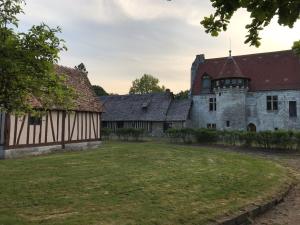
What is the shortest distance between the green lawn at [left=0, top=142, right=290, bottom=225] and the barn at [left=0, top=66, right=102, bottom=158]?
3.10 m

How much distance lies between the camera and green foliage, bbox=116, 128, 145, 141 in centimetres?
3142

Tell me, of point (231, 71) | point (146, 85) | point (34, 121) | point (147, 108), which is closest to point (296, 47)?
point (34, 121)

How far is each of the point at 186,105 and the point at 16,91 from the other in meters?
29.3

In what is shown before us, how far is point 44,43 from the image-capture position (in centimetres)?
573

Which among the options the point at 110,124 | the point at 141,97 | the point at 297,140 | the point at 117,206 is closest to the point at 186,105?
the point at 141,97

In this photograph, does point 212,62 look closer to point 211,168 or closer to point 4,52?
point 211,168

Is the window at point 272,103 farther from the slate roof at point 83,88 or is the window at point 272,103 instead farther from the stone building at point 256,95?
the slate roof at point 83,88

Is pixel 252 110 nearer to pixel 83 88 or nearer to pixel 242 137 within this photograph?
pixel 242 137

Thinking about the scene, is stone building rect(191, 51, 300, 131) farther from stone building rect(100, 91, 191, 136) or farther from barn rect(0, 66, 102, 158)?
barn rect(0, 66, 102, 158)

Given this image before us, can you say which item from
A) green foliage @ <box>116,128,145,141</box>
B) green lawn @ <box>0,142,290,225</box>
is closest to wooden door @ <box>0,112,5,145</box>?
green lawn @ <box>0,142,290,225</box>

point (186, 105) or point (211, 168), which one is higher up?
point (186, 105)

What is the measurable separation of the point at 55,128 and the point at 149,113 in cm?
1791

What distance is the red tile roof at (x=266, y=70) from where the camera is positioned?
30561 millimetres

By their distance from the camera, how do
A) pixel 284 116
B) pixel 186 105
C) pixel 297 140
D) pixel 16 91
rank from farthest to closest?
pixel 186 105, pixel 284 116, pixel 297 140, pixel 16 91
